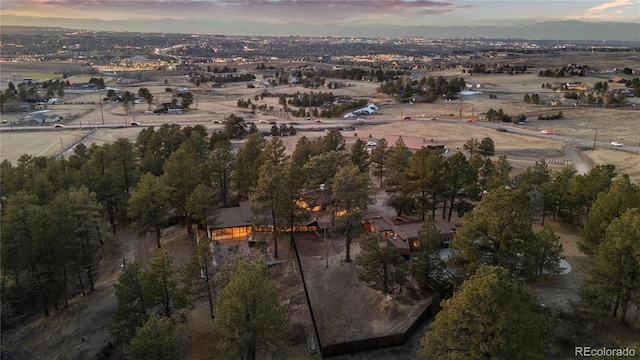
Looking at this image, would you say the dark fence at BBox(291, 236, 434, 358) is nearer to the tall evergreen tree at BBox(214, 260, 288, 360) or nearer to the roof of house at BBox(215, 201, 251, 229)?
the tall evergreen tree at BBox(214, 260, 288, 360)

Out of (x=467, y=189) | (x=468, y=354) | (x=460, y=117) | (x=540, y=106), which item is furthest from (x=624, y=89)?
(x=468, y=354)

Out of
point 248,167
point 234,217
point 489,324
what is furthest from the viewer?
point 248,167

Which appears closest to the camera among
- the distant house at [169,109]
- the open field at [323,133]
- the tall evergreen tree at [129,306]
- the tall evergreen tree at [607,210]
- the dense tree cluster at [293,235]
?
the dense tree cluster at [293,235]

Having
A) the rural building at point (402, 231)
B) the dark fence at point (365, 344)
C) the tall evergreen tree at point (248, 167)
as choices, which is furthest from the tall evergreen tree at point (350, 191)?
the tall evergreen tree at point (248, 167)

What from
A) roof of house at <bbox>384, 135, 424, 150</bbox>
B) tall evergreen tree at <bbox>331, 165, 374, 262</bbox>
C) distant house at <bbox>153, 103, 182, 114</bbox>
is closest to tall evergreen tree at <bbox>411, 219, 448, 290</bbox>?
tall evergreen tree at <bbox>331, 165, 374, 262</bbox>

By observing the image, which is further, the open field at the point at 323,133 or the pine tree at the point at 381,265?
the pine tree at the point at 381,265

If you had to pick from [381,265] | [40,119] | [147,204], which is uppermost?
[147,204]

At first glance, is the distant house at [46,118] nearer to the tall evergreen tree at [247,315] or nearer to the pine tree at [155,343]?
the pine tree at [155,343]

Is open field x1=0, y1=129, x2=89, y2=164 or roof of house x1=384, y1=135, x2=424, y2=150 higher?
roof of house x1=384, y1=135, x2=424, y2=150

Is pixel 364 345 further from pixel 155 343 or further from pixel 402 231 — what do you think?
pixel 402 231

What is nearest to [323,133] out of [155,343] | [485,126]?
[485,126]

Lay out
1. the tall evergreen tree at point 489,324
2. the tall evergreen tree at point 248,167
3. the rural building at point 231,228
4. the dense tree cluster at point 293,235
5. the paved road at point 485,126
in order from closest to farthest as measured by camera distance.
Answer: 1. the tall evergreen tree at point 489,324
2. the dense tree cluster at point 293,235
3. the rural building at point 231,228
4. the tall evergreen tree at point 248,167
5. the paved road at point 485,126
